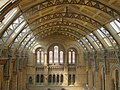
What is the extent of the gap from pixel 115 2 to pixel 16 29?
10.4 m

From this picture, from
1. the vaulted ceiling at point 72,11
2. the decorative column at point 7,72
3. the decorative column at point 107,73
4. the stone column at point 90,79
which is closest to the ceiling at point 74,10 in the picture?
the vaulted ceiling at point 72,11

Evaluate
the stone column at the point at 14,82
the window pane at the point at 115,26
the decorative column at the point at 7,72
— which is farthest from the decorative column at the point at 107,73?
the decorative column at the point at 7,72

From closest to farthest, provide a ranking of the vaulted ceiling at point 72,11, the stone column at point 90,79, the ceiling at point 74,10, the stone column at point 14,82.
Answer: the vaulted ceiling at point 72,11, the ceiling at point 74,10, the stone column at point 14,82, the stone column at point 90,79

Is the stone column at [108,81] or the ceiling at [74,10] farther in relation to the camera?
the stone column at [108,81]

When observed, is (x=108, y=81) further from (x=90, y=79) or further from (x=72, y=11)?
(x=72, y=11)

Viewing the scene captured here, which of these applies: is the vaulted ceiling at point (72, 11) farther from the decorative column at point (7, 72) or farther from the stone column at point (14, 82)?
the stone column at point (14, 82)

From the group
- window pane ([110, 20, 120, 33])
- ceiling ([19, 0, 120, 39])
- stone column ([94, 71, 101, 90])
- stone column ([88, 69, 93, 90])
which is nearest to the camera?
ceiling ([19, 0, 120, 39])

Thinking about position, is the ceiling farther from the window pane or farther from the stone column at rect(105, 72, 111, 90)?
the stone column at rect(105, 72, 111, 90)

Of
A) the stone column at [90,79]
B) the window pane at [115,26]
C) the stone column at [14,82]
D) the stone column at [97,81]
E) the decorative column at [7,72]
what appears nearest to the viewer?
the window pane at [115,26]

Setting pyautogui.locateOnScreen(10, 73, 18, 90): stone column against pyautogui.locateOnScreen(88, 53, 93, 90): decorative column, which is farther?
pyautogui.locateOnScreen(88, 53, 93, 90): decorative column

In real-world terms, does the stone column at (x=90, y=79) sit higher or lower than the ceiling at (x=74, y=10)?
lower

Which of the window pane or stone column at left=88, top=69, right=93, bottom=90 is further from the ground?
the window pane

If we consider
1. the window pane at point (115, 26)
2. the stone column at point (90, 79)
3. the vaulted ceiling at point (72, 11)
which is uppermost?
the vaulted ceiling at point (72, 11)

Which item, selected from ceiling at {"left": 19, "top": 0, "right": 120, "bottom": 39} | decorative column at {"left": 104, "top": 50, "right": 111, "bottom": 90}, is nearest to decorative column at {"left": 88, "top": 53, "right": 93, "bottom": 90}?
decorative column at {"left": 104, "top": 50, "right": 111, "bottom": 90}
